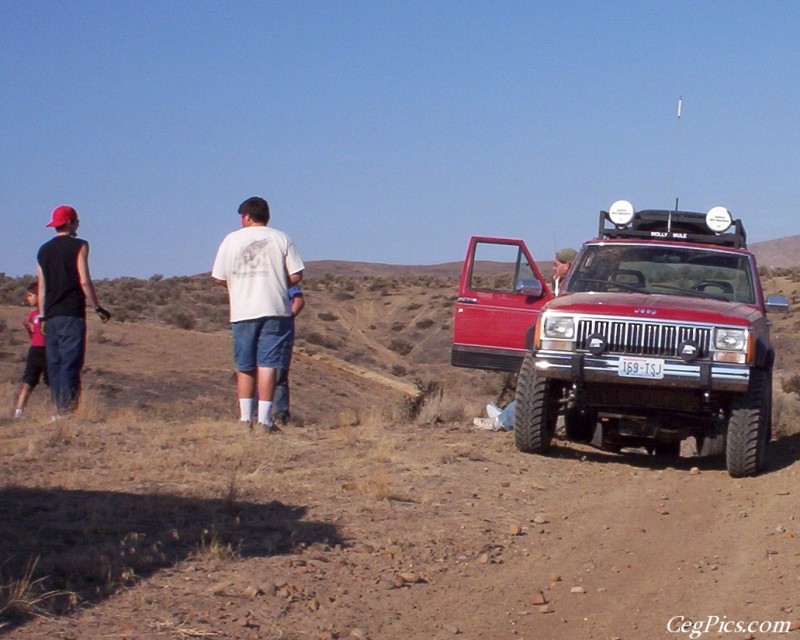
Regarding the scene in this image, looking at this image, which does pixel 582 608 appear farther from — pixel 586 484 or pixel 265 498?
pixel 586 484

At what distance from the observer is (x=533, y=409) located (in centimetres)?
864

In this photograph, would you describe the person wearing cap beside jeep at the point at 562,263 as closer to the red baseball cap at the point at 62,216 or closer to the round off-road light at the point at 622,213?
the round off-road light at the point at 622,213

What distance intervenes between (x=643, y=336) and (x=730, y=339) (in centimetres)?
61

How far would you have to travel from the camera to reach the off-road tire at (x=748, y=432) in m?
8.17

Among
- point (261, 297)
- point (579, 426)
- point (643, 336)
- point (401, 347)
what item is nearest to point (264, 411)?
point (261, 297)

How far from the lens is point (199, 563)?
5.34m

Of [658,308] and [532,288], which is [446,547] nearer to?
[658,308]

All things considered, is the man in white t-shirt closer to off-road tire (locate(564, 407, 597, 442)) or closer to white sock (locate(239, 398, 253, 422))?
white sock (locate(239, 398, 253, 422))

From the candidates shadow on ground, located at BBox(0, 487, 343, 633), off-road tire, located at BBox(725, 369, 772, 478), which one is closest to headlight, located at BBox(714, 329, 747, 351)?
off-road tire, located at BBox(725, 369, 772, 478)

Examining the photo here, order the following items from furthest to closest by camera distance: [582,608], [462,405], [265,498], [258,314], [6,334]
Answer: [6,334] < [462,405] < [258,314] < [265,498] < [582,608]

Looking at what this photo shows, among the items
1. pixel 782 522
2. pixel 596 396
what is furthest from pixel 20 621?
pixel 596 396

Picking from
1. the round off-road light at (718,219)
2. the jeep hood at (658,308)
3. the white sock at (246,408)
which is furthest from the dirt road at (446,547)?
the round off-road light at (718,219)

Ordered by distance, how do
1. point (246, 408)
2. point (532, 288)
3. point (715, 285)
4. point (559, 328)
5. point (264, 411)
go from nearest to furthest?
point (559, 328), point (264, 411), point (246, 408), point (715, 285), point (532, 288)

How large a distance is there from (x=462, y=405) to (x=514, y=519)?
18.1ft
